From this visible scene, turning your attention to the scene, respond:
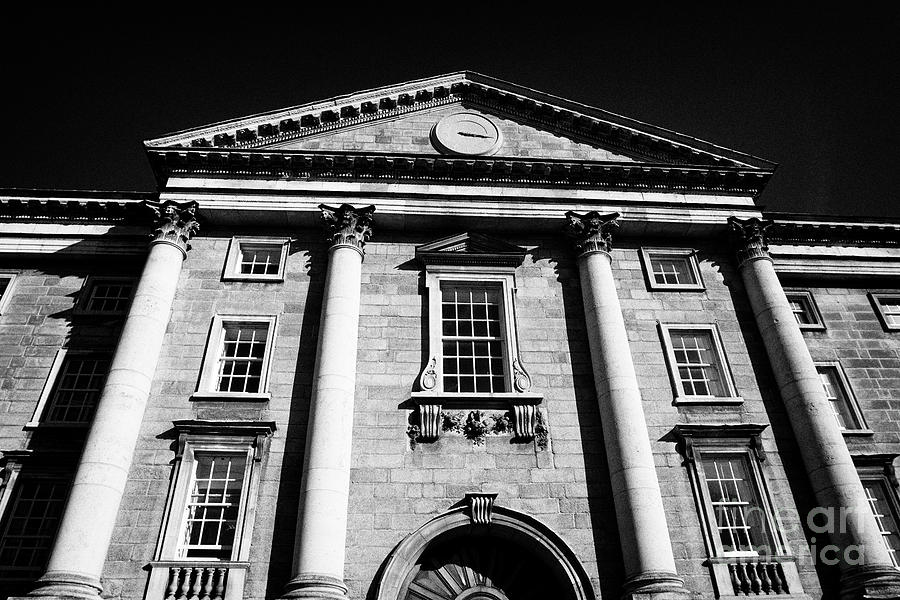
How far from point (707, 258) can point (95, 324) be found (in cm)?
1895

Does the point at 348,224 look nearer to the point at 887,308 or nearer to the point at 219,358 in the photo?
the point at 219,358

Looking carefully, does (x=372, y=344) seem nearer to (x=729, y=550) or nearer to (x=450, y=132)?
(x=450, y=132)

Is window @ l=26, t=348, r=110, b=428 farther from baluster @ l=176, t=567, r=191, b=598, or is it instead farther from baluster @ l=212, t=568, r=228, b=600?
baluster @ l=212, t=568, r=228, b=600

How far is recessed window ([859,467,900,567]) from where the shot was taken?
1673 cm

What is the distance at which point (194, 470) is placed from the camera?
15.7 meters

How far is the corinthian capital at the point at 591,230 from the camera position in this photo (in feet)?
64.4

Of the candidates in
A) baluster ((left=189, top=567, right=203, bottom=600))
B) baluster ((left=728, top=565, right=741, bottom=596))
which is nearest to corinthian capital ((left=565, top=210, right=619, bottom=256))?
baluster ((left=728, top=565, right=741, bottom=596))

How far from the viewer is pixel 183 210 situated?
63.4ft

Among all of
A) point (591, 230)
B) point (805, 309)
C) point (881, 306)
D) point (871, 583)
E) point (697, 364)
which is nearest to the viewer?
point (871, 583)

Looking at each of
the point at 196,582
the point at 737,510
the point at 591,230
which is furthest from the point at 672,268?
the point at 196,582

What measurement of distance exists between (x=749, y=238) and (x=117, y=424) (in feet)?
61.1

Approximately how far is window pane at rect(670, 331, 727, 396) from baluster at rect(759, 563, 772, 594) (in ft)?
15.0

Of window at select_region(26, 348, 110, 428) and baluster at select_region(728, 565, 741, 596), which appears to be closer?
baluster at select_region(728, 565, 741, 596)

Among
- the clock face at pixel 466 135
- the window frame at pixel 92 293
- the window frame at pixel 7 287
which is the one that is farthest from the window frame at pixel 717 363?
the window frame at pixel 7 287
